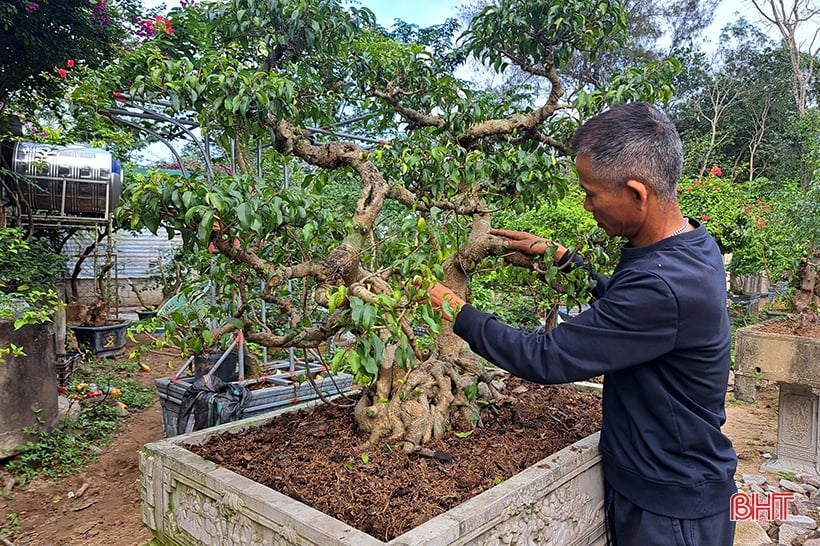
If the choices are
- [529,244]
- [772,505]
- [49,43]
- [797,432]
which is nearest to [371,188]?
[529,244]

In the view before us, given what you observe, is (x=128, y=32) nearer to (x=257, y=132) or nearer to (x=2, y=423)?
(x=2, y=423)

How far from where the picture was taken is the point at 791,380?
3.64 metres

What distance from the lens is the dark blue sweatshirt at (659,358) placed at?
138cm

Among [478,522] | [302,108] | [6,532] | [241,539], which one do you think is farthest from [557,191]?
[6,532]

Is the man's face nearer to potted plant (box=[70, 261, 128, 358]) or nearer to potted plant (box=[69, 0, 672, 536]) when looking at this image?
potted plant (box=[69, 0, 672, 536])

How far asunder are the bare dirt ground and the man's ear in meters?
1.07

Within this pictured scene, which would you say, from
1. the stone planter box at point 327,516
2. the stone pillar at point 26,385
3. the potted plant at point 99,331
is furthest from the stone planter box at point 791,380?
the potted plant at point 99,331

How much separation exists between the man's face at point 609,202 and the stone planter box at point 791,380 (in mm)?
2861

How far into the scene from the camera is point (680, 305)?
4.49 ft

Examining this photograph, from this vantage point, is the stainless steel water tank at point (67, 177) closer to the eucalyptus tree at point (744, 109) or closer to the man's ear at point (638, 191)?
the man's ear at point (638, 191)

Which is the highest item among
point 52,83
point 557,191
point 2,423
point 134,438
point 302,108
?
point 52,83

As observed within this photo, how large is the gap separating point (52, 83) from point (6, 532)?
4.43 metres

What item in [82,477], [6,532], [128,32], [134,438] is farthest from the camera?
[128,32]

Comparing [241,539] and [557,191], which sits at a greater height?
[557,191]
